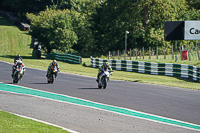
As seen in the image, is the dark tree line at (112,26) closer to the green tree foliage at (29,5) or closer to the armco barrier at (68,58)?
the armco barrier at (68,58)

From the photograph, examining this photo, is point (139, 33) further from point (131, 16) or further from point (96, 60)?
point (96, 60)

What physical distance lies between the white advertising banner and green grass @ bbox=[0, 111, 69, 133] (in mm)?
27857

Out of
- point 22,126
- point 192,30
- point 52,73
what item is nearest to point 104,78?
point 52,73

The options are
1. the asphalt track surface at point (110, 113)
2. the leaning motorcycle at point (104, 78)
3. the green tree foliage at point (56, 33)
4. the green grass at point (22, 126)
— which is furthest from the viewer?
the green tree foliage at point (56, 33)

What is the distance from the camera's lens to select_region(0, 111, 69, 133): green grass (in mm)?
9805

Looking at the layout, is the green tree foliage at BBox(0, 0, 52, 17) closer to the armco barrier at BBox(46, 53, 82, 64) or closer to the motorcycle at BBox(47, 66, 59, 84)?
the armco barrier at BBox(46, 53, 82, 64)

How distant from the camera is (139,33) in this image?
60.5m

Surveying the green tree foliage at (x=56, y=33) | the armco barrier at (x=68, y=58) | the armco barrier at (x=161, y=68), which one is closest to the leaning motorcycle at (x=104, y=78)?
the armco barrier at (x=161, y=68)

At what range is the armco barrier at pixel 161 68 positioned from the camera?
31.9 meters

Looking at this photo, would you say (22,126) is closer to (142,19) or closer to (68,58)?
(68,58)

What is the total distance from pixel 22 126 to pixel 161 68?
27620 mm

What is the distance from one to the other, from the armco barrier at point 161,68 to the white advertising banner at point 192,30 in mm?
3890

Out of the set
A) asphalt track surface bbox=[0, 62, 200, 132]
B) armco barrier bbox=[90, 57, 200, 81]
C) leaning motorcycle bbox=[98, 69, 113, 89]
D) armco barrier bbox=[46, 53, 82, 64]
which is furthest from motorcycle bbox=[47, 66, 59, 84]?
armco barrier bbox=[46, 53, 82, 64]

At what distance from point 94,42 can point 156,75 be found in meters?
40.5
